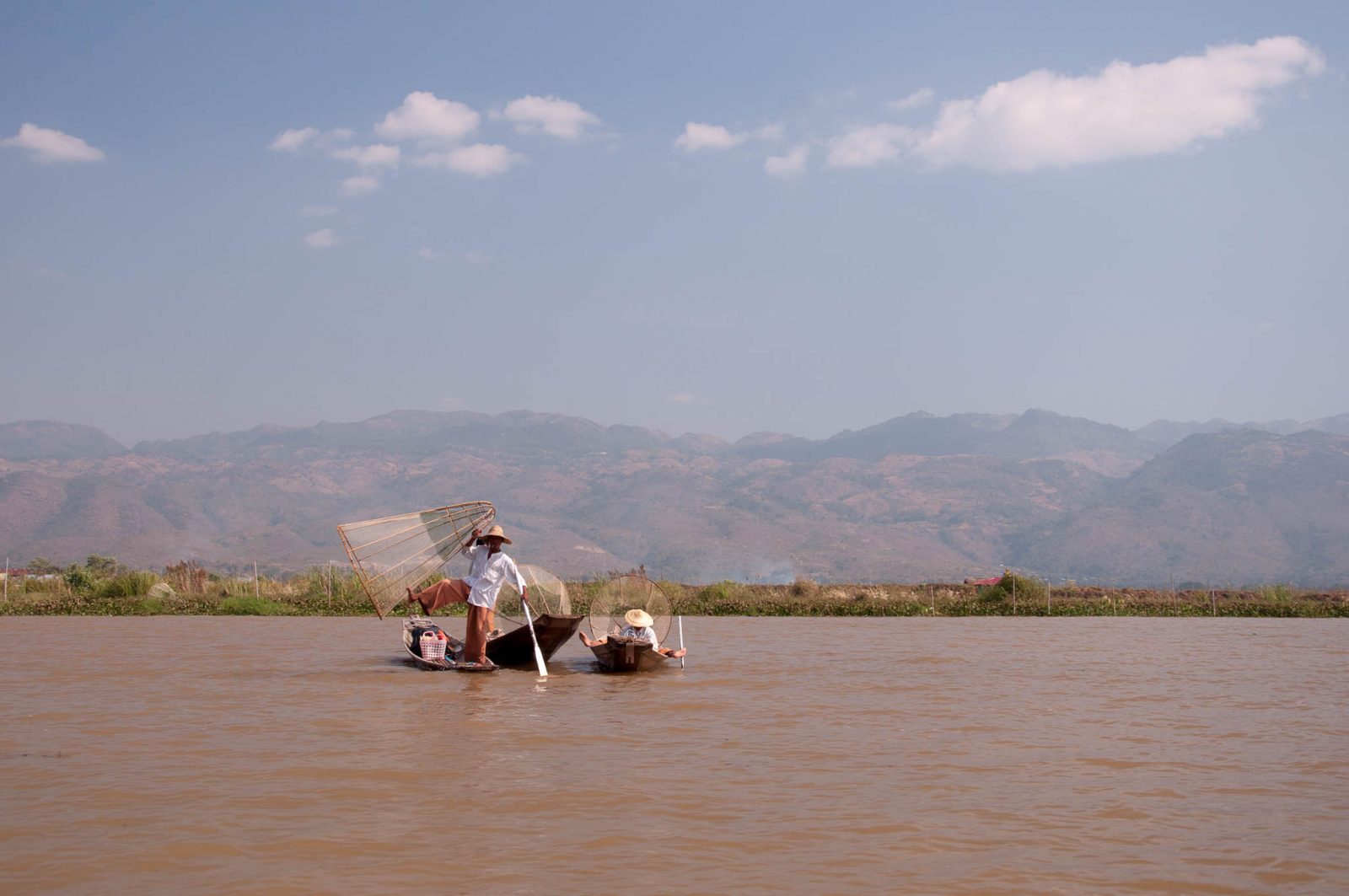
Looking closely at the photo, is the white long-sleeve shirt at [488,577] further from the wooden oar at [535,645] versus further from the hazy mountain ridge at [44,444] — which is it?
the hazy mountain ridge at [44,444]

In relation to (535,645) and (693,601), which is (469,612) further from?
(693,601)

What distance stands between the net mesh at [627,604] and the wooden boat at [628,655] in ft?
2.77

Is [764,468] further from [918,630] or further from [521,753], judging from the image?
[521,753]

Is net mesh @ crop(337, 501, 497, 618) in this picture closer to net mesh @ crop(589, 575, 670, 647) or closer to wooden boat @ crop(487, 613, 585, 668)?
wooden boat @ crop(487, 613, 585, 668)

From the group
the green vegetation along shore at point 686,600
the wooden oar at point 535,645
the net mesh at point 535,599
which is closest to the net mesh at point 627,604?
the net mesh at point 535,599

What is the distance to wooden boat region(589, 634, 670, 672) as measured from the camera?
13625mm

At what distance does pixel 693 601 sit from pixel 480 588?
44.1 feet

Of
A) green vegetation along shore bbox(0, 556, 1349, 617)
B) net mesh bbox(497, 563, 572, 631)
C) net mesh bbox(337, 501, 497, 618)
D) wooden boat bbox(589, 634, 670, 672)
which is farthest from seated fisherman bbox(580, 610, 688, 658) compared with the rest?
green vegetation along shore bbox(0, 556, 1349, 617)

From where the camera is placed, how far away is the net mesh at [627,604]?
15.0 metres

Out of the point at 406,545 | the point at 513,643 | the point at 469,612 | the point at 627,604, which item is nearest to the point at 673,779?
the point at 469,612

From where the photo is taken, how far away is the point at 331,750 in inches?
334

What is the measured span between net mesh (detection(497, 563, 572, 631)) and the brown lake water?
1.53 metres

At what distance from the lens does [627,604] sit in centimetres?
1545

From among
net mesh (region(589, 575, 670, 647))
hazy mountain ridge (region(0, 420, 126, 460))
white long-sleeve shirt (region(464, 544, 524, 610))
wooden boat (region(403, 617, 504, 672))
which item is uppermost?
hazy mountain ridge (region(0, 420, 126, 460))
